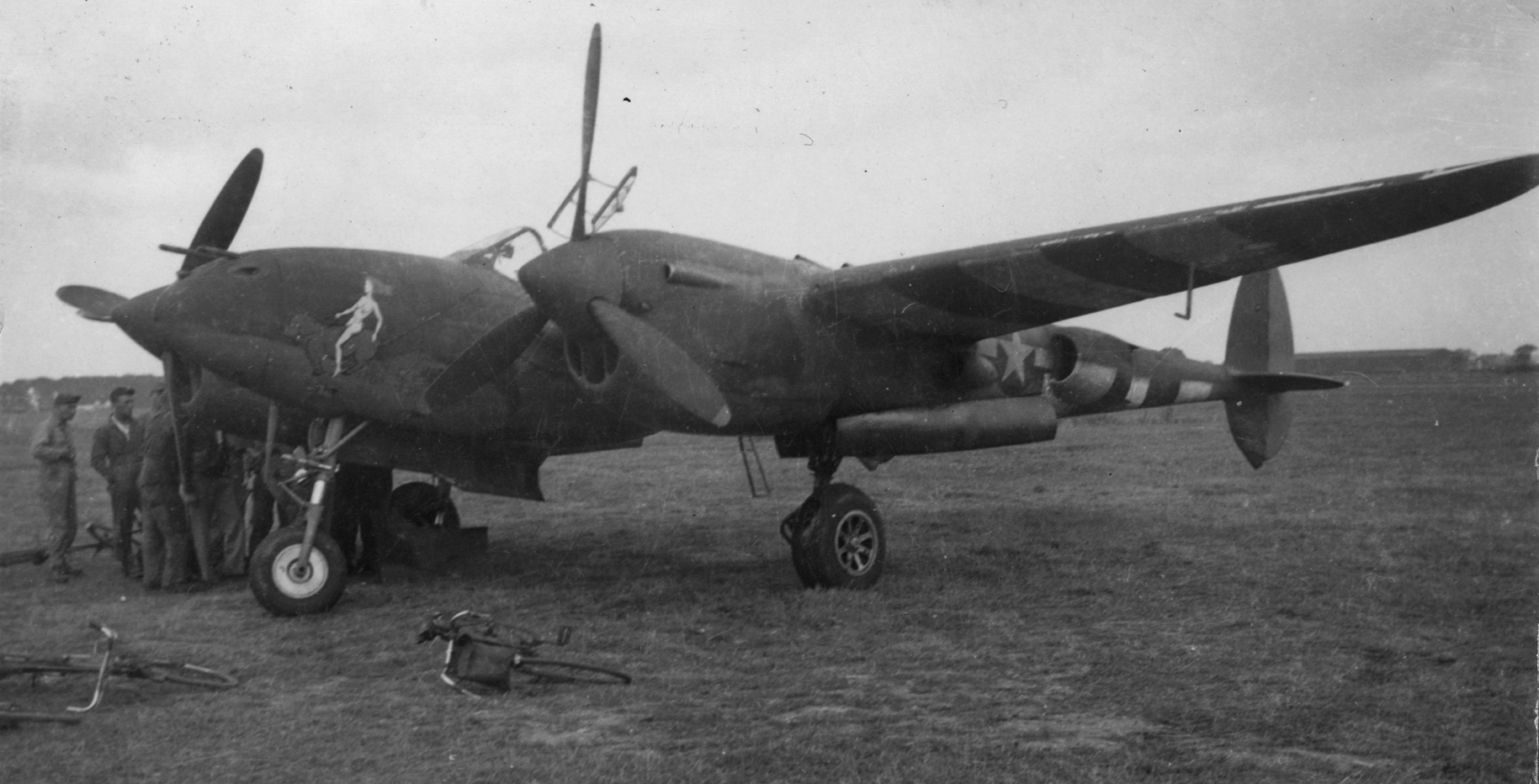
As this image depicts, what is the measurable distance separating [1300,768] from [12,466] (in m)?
26.1

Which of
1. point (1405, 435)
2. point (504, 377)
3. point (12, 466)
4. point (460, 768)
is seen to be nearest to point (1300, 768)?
point (460, 768)

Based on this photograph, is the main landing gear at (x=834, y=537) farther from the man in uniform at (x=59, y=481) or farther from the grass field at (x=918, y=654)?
the man in uniform at (x=59, y=481)

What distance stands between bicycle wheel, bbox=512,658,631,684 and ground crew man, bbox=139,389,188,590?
4.95 m

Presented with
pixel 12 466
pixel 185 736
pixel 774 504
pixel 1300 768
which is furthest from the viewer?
pixel 12 466

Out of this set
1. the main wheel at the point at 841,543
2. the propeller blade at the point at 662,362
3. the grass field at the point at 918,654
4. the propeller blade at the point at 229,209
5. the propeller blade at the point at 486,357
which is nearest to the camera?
the grass field at the point at 918,654

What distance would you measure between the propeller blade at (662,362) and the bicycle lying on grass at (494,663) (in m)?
1.90

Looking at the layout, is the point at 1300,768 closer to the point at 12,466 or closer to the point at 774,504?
the point at 774,504

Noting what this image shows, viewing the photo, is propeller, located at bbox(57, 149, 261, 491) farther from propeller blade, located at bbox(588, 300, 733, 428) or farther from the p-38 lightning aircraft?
propeller blade, located at bbox(588, 300, 733, 428)

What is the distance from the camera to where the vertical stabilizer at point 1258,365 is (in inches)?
511

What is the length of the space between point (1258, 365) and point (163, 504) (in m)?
11.4

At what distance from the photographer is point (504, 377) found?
9250 mm

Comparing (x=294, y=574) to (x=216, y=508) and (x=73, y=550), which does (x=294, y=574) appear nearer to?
(x=216, y=508)

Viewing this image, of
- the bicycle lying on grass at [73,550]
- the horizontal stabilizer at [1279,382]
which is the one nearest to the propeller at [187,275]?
the bicycle lying on grass at [73,550]

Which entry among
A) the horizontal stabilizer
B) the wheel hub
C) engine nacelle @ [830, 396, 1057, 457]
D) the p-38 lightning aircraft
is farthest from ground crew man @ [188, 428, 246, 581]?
the horizontal stabilizer
